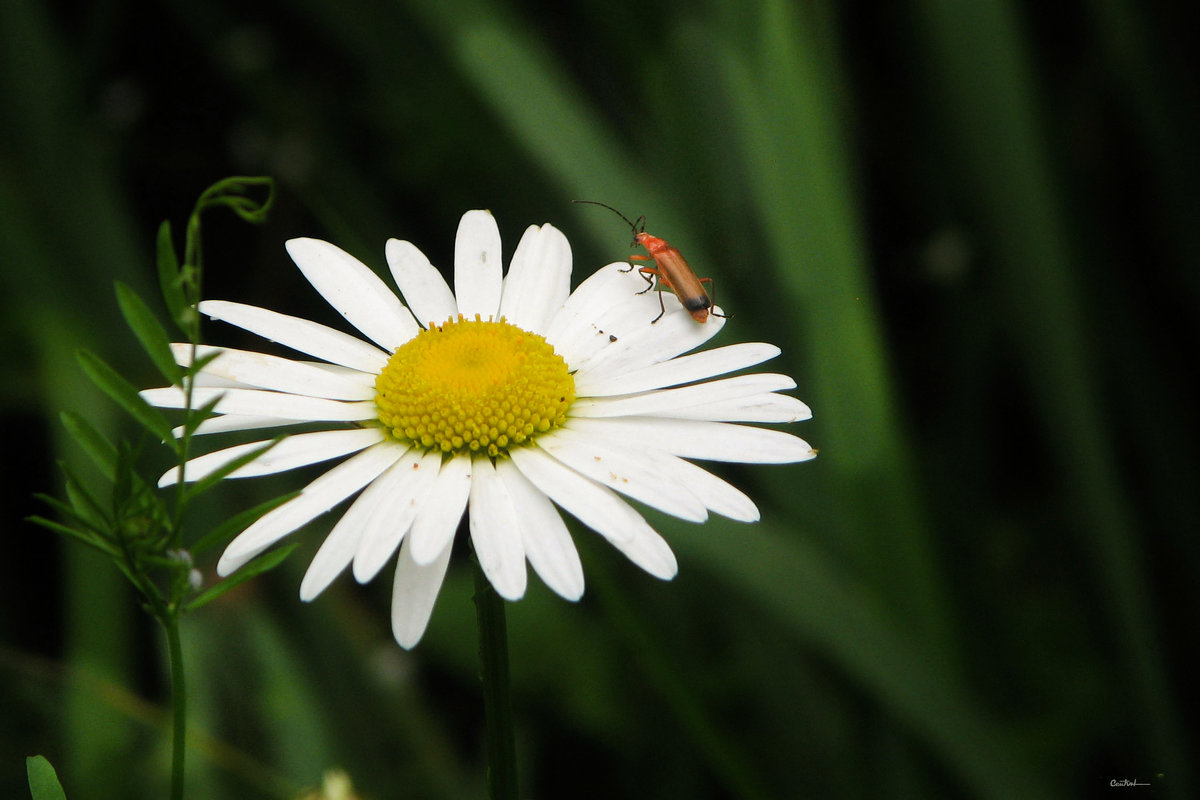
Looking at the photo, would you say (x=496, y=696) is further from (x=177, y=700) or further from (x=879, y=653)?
(x=879, y=653)

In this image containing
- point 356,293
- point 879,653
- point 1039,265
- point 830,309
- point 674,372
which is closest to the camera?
point 674,372

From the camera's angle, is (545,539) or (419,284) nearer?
(545,539)

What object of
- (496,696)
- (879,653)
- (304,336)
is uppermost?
(304,336)

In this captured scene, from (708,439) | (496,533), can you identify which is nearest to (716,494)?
(708,439)

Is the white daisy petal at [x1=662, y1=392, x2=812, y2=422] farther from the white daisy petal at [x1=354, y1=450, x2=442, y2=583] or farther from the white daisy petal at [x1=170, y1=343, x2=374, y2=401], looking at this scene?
the white daisy petal at [x1=170, y1=343, x2=374, y2=401]

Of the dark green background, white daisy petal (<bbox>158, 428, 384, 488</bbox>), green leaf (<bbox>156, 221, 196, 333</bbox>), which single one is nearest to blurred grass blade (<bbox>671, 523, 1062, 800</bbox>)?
the dark green background

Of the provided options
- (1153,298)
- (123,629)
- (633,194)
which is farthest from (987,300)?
(123,629)
